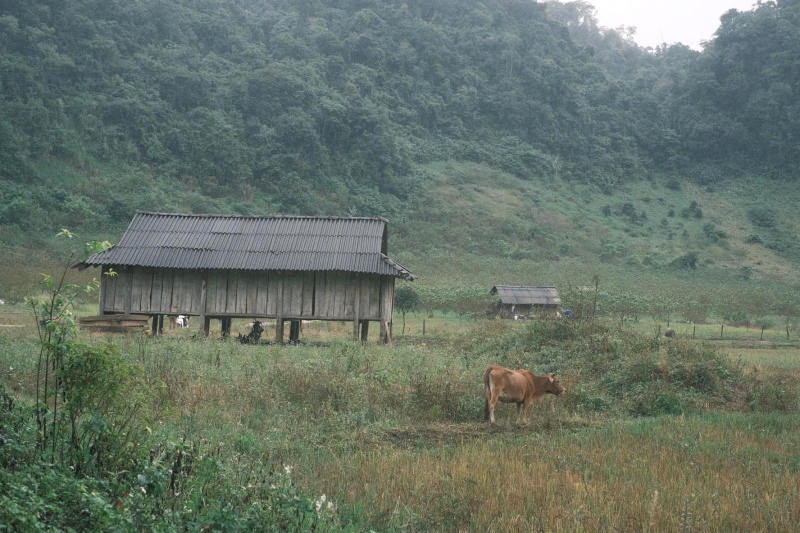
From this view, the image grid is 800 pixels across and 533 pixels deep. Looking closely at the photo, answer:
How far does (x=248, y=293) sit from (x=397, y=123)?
5811 cm

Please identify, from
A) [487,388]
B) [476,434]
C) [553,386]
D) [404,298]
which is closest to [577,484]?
[476,434]

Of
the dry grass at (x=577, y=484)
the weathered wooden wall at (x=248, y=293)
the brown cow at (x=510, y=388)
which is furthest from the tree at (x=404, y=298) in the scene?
the dry grass at (x=577, y=484)

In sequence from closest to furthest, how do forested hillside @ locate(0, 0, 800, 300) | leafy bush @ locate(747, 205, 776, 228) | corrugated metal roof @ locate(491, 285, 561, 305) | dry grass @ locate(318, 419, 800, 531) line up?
dry grass @ locate(318, 419, 800, 531) < corrugated metal roof @ locate(491, 285, 561, 305) < forested hillside @ locate(0, 0, 800, 300) < leafy bush @ locate(747, 205, 776, 228)

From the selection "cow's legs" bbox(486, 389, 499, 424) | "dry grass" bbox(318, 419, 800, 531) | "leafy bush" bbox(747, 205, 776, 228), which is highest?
"leafy bush" bbox(747, 205, 776, 228)

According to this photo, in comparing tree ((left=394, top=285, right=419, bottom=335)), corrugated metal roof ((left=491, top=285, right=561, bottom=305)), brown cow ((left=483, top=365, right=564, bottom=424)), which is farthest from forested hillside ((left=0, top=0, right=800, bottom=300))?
brown cow ((left=483, top=365, right=564, bottom=424))

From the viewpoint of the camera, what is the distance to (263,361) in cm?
1346

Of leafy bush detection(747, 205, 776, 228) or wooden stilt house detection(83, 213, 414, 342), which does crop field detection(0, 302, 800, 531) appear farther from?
leafy bush detection(747, 205, 776, 228)

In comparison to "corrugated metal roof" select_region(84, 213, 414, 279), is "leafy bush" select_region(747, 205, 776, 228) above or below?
above

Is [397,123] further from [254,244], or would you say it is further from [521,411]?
[521,411]

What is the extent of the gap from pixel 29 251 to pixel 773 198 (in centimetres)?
7181

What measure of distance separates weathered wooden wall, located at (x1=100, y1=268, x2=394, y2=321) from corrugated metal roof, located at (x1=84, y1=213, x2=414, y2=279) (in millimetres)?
608

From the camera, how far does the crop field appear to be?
5.77 meters

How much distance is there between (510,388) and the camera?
10070 mm

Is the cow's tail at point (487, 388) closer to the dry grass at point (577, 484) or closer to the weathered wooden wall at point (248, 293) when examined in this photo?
the dry grass at point (577, 484)
